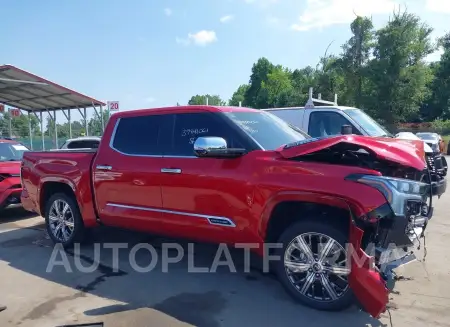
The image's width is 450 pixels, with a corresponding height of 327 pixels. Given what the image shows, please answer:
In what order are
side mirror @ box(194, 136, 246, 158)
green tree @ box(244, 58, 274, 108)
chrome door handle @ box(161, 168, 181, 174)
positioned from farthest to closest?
green tree @ box(244, 58, 274, 108)
chrome door handle @ box(161, 168, 181, 174)
side mirror @ box(194, 136, 246, 158)

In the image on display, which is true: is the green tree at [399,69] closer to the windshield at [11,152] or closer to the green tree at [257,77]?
the green tree at [257,77]

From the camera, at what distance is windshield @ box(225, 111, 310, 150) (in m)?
4.38

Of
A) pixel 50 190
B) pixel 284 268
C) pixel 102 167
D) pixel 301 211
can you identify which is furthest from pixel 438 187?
pixel 50 190

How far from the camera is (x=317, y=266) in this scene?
3.79m

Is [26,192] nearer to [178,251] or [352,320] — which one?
[178,251]

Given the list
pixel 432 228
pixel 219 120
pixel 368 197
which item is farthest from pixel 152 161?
pixel 432 228

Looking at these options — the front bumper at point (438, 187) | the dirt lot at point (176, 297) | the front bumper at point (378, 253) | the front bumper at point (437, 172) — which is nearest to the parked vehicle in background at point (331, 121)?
the front bumper at point (437, 172)

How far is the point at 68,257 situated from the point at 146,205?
1.58 m

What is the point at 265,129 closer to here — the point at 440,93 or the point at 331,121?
the point at 331,121

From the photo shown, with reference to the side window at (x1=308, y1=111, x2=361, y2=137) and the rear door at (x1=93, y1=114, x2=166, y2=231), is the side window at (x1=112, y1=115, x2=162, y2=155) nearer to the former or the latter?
the rear door at (x1=93, y1=114, x2=166, y2=231)

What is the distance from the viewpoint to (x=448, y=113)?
49.0 metres

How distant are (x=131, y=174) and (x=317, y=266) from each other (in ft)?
8.07

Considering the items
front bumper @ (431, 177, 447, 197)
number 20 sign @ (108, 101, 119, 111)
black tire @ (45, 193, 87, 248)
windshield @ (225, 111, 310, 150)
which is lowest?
black tire @ (45, 193, 87, 248)
